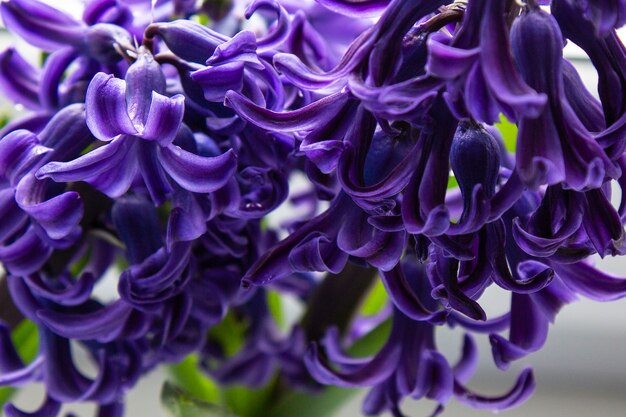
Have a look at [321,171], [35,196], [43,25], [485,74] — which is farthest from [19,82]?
[485,74]

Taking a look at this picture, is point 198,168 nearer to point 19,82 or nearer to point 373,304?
point 19,82

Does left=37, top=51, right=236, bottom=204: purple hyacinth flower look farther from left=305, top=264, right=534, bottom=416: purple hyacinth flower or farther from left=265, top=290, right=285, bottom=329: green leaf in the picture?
left=265, top=290, right=285, bottom=329: green leaf

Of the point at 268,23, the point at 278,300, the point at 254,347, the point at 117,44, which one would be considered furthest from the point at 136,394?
the point at 117,44

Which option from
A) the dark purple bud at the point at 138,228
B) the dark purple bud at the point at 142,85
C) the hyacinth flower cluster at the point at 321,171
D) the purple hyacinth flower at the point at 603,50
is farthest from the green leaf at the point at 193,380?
the purple hyacinth flower at the point at 603,50

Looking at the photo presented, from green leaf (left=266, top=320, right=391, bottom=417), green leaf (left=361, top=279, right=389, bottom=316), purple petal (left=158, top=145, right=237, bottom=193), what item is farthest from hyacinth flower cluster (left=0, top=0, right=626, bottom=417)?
green leaf (left=361, top=279, right=389, bottom=316)

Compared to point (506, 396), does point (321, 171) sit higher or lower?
higher

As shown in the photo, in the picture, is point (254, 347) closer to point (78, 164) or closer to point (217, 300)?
point (217, 300)
